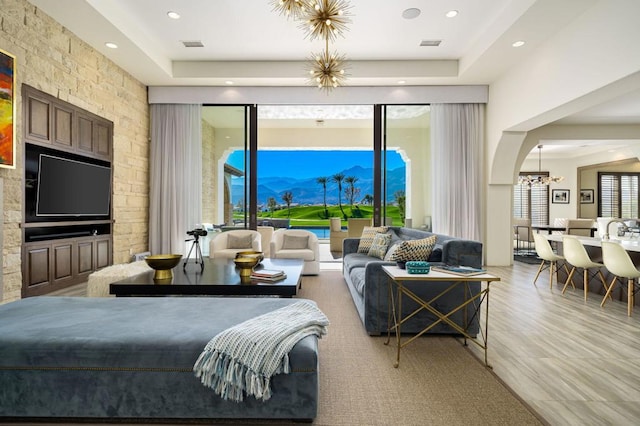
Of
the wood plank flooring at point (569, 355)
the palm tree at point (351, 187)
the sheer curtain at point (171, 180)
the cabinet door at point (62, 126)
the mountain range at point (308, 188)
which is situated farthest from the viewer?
the mountain range at point (308, 188)

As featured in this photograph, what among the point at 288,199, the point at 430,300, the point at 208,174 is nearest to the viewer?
the point at 430,300

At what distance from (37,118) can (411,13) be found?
4.62m

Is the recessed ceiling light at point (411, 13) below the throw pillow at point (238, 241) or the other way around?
the other way around

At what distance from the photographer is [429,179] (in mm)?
6621

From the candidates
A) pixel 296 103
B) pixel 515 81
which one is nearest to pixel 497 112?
pixel 515 81

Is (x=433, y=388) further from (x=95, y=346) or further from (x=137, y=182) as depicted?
(x=137, y=182)

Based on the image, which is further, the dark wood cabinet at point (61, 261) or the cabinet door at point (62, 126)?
the cabinet door at point (62, 126)

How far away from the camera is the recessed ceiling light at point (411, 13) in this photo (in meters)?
4.34

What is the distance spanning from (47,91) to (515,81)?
21.0 feet

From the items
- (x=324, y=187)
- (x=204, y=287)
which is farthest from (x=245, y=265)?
(x=324, y=187)

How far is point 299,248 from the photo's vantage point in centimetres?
568

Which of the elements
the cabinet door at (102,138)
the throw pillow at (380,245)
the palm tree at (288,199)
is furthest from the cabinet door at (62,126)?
the palm tree at (288,199)

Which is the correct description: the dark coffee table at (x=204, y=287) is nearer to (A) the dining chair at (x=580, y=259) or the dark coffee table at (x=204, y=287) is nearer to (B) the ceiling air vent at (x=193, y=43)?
(A) the dining chair at (x=580, y=259)

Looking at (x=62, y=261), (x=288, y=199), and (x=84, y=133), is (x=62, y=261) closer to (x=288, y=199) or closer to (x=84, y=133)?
(x=84, y=133)
